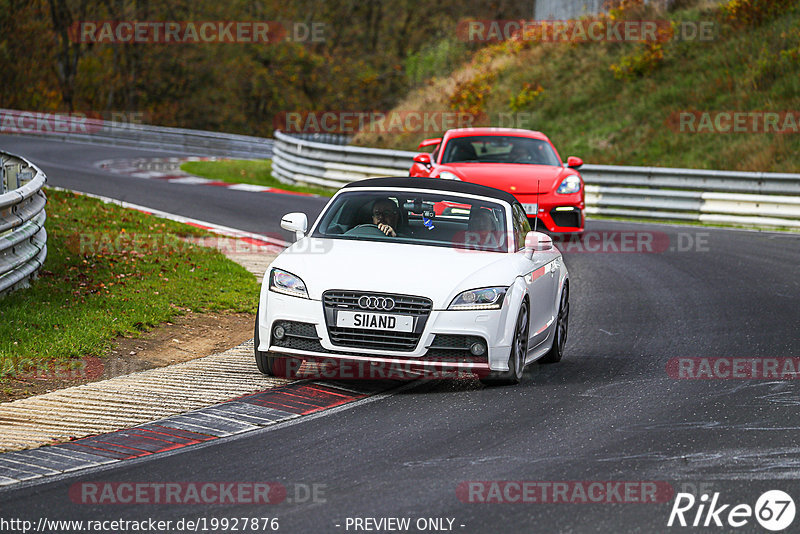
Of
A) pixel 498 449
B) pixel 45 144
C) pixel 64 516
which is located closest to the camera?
pixel 64 516

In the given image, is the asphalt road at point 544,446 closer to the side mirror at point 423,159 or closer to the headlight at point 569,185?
the headlight at point 569,185

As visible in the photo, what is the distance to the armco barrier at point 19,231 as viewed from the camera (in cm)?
1016

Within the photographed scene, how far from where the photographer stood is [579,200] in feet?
53.8

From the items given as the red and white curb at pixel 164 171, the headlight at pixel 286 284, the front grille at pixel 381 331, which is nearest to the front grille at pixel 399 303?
the front grille at pixel 381 331

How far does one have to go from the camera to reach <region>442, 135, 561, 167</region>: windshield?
16.9 metres

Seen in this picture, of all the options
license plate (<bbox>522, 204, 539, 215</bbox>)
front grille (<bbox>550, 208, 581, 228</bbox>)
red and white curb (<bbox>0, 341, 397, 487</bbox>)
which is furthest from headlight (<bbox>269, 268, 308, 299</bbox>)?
front grille (<bbox>550, 208, 581, 228</bbox>)

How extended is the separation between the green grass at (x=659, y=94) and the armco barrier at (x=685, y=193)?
3545 mm

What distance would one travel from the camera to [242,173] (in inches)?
1222

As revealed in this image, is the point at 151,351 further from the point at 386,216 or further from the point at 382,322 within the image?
the point at 382,322

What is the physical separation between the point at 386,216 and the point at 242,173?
22.5 m

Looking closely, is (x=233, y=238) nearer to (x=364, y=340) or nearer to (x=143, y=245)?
(x=143, y=245)

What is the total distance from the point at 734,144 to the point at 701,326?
17525 millimetres

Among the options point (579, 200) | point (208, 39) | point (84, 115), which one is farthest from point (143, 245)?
point (208, 39)

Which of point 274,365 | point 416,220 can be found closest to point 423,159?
point 416,220
